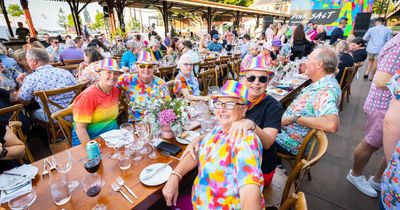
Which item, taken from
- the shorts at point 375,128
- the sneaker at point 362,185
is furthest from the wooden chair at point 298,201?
the sneaker at point 362,185

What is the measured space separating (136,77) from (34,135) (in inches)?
117

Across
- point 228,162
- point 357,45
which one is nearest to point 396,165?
point 228,162

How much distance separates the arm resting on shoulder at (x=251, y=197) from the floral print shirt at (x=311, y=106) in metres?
1.41

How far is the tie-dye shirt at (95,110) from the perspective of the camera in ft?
7.07

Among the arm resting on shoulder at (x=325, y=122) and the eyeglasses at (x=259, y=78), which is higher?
the eyeglasses at (x=259, y=78)

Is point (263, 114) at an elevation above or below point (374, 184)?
above

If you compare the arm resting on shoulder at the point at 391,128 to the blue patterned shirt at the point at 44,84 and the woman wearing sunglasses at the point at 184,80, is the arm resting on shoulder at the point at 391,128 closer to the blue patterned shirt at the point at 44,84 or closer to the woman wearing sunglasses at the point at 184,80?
the woman wearing sunglasses at the point at 184,80

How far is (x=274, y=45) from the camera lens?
6.44 m

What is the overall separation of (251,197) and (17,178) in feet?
5.19

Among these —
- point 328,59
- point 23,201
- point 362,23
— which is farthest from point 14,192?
point 362,23

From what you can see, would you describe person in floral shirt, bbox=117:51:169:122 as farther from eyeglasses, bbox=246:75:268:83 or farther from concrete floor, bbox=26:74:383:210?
concrete floor, bbox=26:74:383:210

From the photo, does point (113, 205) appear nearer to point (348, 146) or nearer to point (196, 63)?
point (348, 146)

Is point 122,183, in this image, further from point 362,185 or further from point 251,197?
point 362,185

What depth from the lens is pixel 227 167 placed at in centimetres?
125
